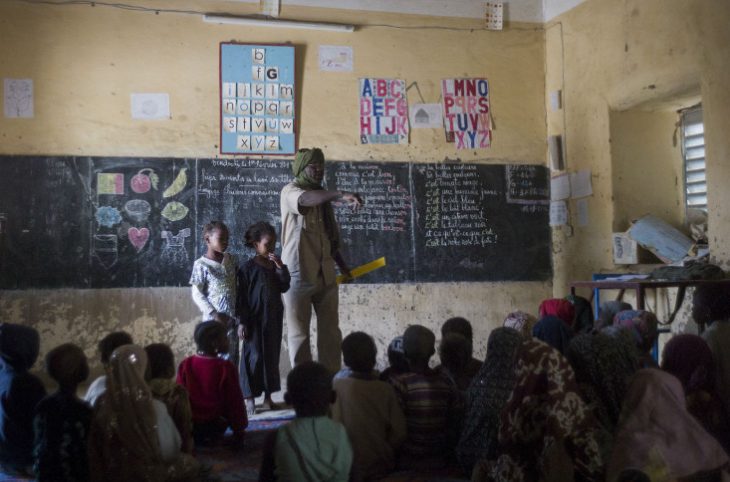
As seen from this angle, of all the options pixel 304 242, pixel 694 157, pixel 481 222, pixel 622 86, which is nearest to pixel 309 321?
pixel 304 242

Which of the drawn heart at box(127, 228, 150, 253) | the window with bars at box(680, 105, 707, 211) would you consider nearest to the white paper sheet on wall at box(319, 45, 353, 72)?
the drawn heart at box(127, 228, 150, 253)

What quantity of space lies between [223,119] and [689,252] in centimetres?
357

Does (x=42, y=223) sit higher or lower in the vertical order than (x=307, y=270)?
higher

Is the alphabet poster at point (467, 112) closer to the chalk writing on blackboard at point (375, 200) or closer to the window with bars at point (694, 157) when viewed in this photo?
the chalk writing on blackboard at point (375, 200)

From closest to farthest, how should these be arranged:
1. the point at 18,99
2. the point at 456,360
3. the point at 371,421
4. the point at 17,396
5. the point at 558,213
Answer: the point at 371,421 < the point at 17,396 < the point at 456,360 < the point at 18,99 < the point at 558,213

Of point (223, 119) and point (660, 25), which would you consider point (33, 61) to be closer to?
point (223, 119)

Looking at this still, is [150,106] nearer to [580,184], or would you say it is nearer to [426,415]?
[580,184]

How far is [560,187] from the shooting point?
241 inches

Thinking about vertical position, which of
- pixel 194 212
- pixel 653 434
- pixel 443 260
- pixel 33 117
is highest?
pixel 33 117

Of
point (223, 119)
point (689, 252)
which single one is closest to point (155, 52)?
point (223, 119)

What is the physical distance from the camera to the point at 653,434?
2074mm


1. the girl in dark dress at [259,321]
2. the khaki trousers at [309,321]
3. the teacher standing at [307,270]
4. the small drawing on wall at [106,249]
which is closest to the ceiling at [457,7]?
the small drawing on wall at [106,249]

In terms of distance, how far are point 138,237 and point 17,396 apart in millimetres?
2672

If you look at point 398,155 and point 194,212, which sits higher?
point 398,155
